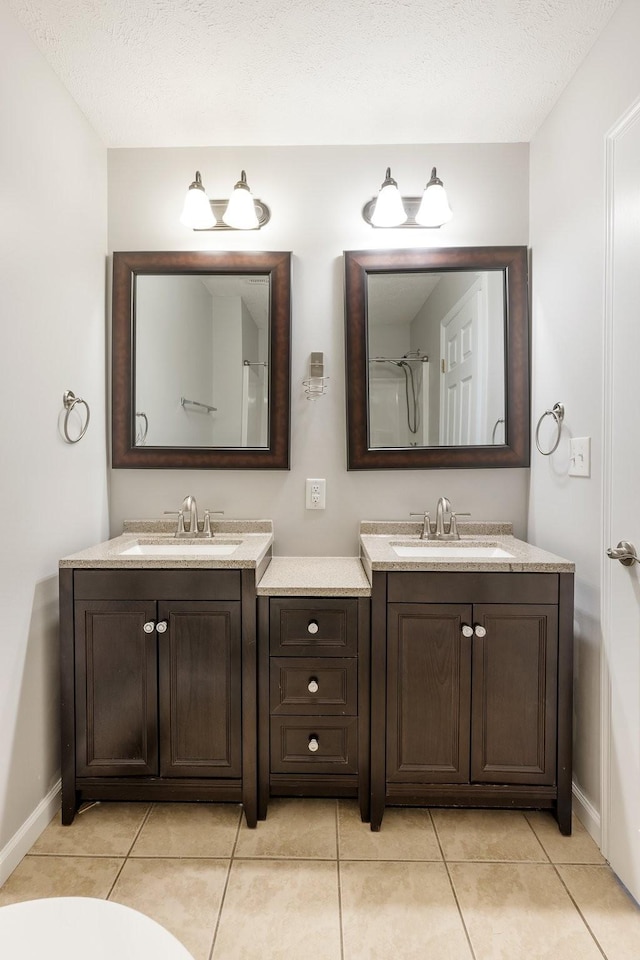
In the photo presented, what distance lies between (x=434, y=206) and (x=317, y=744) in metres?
Answer: 1.97

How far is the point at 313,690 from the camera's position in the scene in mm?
1648

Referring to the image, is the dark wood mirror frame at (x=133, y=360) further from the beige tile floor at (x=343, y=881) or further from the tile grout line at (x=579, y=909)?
the tile grout line at (x=579, y=909)

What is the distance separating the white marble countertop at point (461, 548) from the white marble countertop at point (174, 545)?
0.40 metres

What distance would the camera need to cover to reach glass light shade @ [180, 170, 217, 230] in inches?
77.8

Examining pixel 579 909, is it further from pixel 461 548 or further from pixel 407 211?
pixel 407 211

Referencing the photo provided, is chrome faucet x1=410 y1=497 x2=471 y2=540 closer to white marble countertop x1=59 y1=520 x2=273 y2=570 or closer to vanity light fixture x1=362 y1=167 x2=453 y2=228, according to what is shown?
white marble countertop x1=59 y1=520 x2=273 y2=570

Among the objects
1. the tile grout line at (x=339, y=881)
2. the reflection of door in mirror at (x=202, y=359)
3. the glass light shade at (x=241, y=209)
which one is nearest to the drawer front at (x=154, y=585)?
the reflection of door in mirror at (x=202, y=359)

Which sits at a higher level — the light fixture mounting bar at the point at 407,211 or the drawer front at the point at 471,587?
the light fixture mounting bar at the point at 407,211

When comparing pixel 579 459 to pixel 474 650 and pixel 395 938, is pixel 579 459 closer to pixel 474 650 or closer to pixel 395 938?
pixel 474 650

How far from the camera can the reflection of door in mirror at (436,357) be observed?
2.07 m

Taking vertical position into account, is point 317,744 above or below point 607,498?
below

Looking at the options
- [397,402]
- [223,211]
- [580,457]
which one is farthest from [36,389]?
[580,457]

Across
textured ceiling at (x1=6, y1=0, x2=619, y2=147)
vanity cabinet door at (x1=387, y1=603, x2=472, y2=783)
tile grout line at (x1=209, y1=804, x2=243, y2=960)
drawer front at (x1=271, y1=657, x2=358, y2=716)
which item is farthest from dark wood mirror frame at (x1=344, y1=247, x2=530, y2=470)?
tile grout line at (x1=209, y1=804, x2=243, y2=960)

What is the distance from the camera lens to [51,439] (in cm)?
173
